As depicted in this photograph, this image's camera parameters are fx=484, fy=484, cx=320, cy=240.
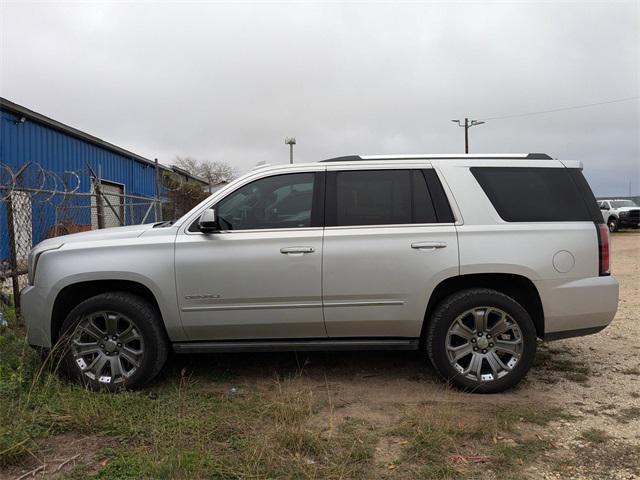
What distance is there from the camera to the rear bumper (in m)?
3.95

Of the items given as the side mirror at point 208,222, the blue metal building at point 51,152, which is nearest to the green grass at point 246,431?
the side mirror at point 208,222

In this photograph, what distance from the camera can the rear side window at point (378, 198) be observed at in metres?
4.07

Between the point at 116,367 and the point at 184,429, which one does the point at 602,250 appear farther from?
the point at 116,367

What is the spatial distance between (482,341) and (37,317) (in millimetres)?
3662

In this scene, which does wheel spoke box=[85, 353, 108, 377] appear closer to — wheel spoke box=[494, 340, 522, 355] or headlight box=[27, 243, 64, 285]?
headlight box=[27, 243, 64, 285]

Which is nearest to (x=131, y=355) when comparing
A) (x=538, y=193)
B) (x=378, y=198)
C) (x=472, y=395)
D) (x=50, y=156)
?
(x=378, y=198)

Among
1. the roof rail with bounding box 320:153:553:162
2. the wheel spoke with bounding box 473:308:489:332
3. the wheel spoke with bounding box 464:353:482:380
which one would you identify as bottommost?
the wheel spoke with bounding box 464:353:482:380

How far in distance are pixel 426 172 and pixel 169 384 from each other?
2.89 meters

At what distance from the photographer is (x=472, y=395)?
395cm

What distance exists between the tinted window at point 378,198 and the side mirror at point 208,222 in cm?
94

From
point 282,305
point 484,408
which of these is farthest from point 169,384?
point 484,408

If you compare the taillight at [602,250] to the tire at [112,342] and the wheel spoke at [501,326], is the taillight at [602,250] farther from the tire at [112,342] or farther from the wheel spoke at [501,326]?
the tire at [112,342]

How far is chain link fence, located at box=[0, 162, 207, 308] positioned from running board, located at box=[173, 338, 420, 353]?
3.35 m

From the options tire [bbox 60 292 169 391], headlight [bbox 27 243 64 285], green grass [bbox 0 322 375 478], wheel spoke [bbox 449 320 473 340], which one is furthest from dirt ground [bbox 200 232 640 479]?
headlight [bbox 27 243 64 285]
